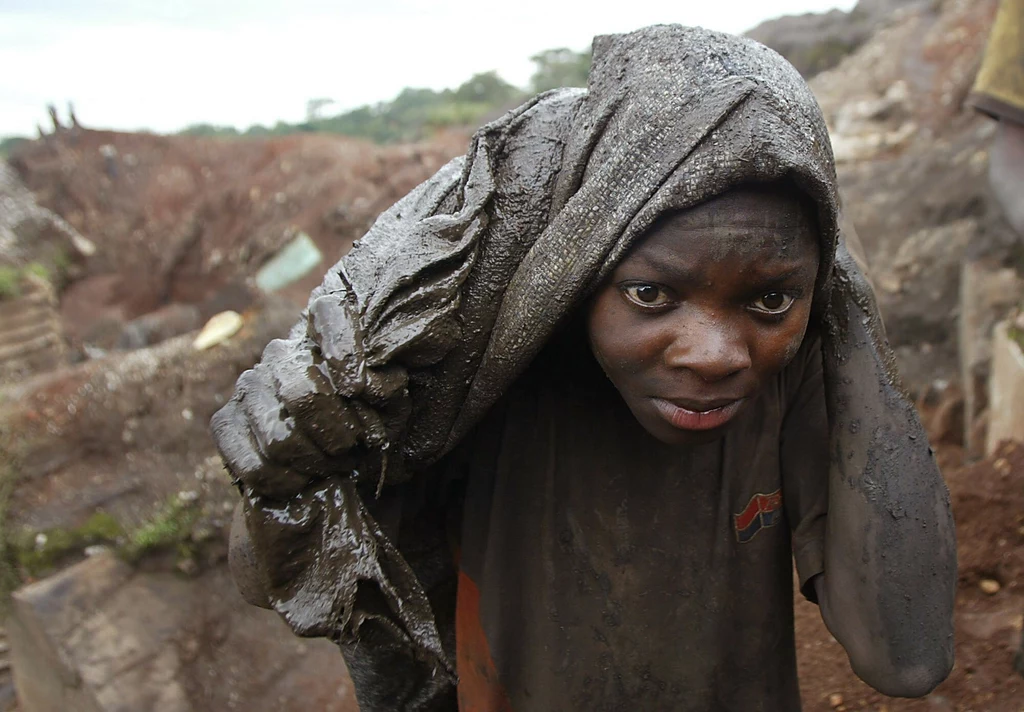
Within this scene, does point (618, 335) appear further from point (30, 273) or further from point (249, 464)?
point (30, 273)

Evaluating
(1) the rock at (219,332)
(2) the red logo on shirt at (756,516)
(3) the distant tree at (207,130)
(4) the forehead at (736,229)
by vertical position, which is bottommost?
(1) the rock at (219,332)

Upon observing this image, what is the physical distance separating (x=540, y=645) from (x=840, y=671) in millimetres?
1364

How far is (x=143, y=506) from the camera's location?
12.2ft

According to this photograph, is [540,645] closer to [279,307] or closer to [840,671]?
[840,671]

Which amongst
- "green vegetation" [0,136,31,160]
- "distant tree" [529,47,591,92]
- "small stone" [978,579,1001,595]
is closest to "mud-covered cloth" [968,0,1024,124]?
"small stone" [978,579,1001,595]

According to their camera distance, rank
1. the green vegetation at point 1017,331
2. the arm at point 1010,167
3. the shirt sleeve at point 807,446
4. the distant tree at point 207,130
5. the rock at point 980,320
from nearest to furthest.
→ the shirt sleeve at point 807,446, the arm at point 1010,167, the green vegetation at point 1017,331, the rock at point 980,320, the distant tree at point 207,130

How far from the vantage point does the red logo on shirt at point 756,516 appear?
1374 mm

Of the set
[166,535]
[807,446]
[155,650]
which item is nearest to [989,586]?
[807,446]

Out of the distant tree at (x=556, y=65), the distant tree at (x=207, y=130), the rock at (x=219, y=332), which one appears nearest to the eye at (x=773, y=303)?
the rock at (x=219, y=332)

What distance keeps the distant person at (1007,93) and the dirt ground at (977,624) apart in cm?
96

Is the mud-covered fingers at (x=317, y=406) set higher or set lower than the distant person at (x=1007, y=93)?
higher

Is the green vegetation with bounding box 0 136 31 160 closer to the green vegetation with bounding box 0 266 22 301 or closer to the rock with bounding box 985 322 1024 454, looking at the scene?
the green vegetation with bounding box 0 266 22 301

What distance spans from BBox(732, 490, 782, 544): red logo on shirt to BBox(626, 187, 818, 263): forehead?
1.77 ft

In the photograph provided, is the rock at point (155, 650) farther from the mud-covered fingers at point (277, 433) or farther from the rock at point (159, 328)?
the rock at point (159, 328)
